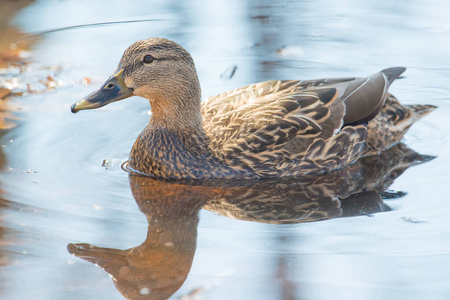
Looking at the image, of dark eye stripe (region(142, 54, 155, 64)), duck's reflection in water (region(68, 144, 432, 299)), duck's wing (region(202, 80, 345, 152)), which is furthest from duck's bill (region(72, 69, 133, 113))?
duck's wing (region(202, 80, 345, 152))

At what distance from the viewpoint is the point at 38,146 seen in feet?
25.2

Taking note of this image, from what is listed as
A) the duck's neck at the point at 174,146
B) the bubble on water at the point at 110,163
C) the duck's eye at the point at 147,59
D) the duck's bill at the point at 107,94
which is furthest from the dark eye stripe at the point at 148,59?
the bubble on water at the point at 110,163

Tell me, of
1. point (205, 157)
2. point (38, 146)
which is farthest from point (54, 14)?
point (205, 157)

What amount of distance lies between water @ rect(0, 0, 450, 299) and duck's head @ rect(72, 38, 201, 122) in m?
0.73

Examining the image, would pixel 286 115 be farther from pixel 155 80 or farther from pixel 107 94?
pixel 107 94

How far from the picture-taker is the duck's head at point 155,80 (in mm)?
7102

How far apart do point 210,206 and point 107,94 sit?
141cm

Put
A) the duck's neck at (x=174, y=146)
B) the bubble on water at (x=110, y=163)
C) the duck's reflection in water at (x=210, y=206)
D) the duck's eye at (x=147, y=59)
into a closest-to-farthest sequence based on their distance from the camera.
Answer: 1. the duck's reflection in water at (x=210, y=206)
2. the duck's eye at (x=147, y=59)
3. the duck's neck at (x=174, y=146)
4. the bubble on water at (x=110, y=163)

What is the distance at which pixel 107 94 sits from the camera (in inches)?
278

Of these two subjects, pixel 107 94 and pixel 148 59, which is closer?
pixel 107 94

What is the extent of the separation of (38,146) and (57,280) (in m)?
2.52

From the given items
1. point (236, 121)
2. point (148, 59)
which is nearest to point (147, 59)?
point (148, 59)

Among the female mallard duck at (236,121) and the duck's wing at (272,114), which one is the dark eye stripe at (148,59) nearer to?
the female mallard duck at (236,121)

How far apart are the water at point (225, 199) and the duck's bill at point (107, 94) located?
0.67 metres
